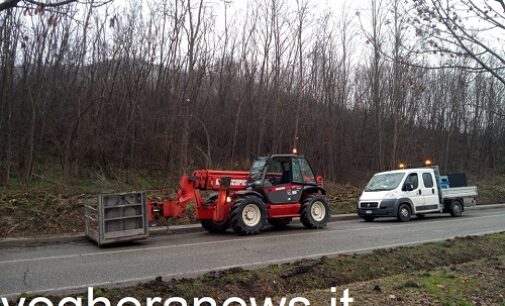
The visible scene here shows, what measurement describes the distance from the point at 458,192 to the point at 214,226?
11.8 metres

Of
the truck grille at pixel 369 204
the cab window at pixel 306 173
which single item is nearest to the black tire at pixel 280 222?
the cab window at pixel 306 173

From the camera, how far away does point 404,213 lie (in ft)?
62.8

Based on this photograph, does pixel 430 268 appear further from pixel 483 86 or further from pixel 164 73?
pixel 164 73

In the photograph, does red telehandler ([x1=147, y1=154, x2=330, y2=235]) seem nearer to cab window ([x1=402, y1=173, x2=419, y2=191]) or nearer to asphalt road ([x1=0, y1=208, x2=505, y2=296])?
asphalt road ([x1=0, y1=208, x2=505, y2=296])

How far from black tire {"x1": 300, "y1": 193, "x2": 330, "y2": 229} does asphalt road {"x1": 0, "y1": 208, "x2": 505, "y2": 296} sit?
407 millimetres

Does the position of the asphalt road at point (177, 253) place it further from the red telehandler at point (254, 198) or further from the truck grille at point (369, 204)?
the truck grille at point (369, 204)

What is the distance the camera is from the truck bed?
20.9 m

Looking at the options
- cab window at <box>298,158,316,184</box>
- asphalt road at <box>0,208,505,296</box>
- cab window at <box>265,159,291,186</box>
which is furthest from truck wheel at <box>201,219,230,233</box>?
cab window at <box>298,158,316,184</box>

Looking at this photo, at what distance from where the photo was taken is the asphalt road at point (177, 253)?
27.9 ft

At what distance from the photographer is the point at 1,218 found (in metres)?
14.3

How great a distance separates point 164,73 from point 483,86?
19232 mm

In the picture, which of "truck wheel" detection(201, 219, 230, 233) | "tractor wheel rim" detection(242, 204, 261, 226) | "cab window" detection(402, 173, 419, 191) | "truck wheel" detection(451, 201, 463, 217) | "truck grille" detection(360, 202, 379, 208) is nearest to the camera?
"tractor wheel rim" detection(242, 204, 261, 226)

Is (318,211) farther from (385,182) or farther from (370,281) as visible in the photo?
(370,281)

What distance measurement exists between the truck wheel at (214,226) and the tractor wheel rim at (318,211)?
2.94 metres
